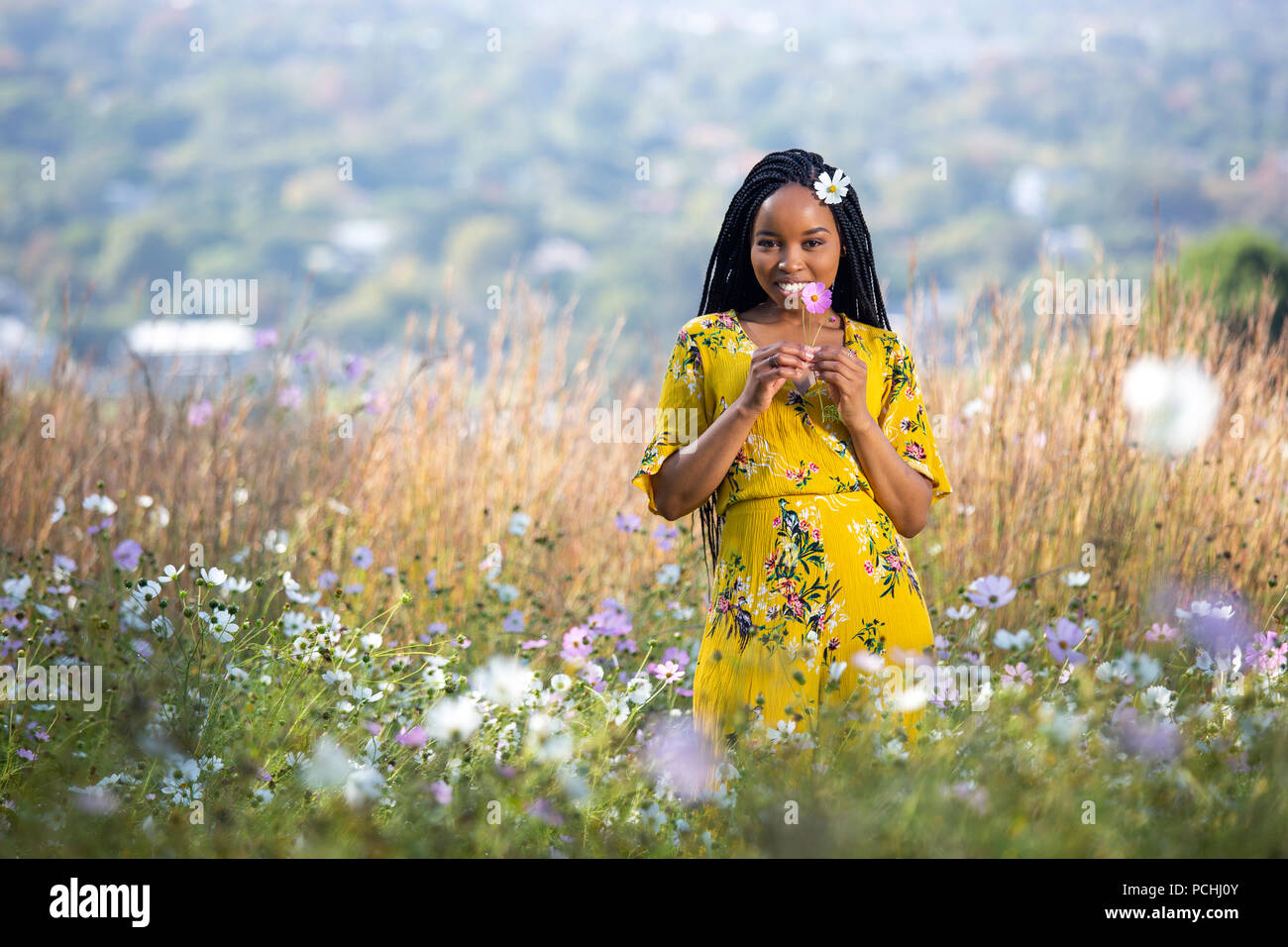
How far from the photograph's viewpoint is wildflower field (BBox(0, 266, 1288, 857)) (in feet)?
5.26

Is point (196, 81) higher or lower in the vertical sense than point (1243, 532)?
higher

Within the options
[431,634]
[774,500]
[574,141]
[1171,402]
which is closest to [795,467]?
[774,500]

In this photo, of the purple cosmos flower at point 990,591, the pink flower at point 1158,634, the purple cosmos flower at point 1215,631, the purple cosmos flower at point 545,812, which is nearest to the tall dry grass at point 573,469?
the purple cosmos flower at point 1215,631


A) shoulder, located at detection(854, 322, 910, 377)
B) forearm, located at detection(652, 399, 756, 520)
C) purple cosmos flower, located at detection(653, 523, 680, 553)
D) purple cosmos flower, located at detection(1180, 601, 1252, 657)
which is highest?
shoulder, located at detection(854, 322, 910, 377)

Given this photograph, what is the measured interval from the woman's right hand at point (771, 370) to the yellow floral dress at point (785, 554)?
0.15 m

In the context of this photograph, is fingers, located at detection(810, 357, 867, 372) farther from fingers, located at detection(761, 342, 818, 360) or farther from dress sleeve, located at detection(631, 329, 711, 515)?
dress sleeve, located at detection(631, 329, 711, 515)

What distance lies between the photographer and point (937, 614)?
315 cm

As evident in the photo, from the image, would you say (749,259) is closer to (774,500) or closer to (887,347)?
(887,347)

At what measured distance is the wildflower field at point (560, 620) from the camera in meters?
1.60

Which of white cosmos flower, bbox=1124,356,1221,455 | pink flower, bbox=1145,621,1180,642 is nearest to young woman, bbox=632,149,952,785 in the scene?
pink flower, bbox=1145,621,1180,642
